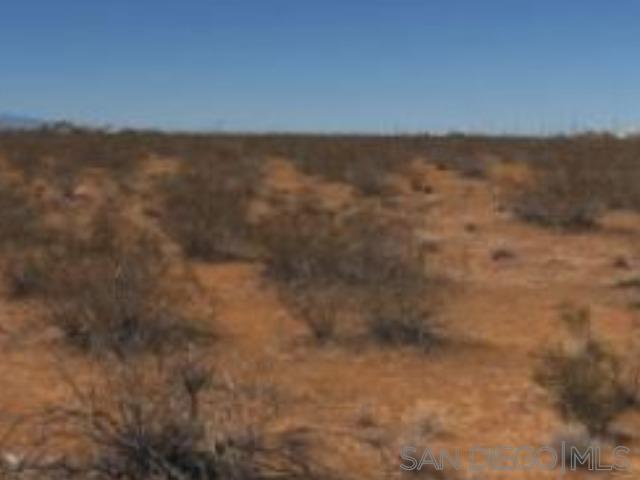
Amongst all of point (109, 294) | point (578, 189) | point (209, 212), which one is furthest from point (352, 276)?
point (578, 189)

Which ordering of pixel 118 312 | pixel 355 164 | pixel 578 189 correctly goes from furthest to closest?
pixel 355 164 → pixel 578 189 → pixel 118 312

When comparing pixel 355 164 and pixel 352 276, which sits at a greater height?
pixel 355 164

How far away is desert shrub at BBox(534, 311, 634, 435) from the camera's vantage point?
6699mm

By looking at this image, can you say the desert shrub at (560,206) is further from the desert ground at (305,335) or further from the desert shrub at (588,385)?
the desert shrub at (588,385)

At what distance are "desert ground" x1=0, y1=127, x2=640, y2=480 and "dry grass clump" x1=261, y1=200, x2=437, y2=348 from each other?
4 centimetres

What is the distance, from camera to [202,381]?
20.5 feet

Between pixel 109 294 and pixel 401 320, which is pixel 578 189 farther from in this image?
pixel 109 294

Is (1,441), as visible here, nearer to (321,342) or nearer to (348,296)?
(321,342)

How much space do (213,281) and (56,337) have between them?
3.27 m

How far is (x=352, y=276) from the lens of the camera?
1134 cm

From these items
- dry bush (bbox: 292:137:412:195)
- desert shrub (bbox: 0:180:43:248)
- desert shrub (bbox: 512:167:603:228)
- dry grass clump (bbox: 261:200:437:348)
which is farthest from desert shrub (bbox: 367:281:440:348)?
dry bush (bbox: 292:137:412:195)

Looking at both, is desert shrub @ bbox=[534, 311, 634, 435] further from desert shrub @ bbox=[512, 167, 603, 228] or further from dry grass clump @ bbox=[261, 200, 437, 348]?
desert shrub @ bbox=[512, 167, 603, 228]

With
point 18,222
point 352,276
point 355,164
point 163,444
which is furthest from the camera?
point 355,164

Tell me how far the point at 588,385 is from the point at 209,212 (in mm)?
9372
